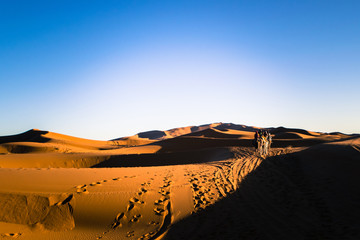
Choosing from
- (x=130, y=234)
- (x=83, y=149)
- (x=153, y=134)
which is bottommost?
(x=130, y=234)

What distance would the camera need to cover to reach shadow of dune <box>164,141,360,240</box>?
498cm

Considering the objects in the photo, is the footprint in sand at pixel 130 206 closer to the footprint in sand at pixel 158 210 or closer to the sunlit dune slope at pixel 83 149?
the footprint in sand at pixel 158 210

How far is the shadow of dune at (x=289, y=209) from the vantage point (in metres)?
4.98

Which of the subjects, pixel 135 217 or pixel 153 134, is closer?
pixel 135 217

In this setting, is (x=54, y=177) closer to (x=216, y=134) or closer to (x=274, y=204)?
(x=274, y=204)

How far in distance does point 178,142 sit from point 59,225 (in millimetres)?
29751

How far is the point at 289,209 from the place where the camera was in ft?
20.6

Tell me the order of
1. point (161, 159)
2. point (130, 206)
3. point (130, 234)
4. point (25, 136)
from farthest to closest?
point (25, 136)
point (161, 159)
point (130, 206)
point (130, 234)

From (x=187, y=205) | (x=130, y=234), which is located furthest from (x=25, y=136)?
(x=130, y=234)

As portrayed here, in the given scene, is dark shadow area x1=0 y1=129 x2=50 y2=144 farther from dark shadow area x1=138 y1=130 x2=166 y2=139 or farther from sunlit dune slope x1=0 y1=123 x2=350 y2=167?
dark shadow area x1=138 y1=130 x2=166 y2=139

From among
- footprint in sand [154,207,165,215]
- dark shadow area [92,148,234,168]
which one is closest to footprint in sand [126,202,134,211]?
footprint in sand [154,207,165,215]

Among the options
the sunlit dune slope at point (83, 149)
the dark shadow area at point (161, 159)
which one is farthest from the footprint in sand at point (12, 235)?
the dark shadow area at point (161, 159)

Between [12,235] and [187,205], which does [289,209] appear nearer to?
[187,205]

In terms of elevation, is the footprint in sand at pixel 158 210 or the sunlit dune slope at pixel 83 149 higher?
the sunlit dune slope at pixel 83 149
